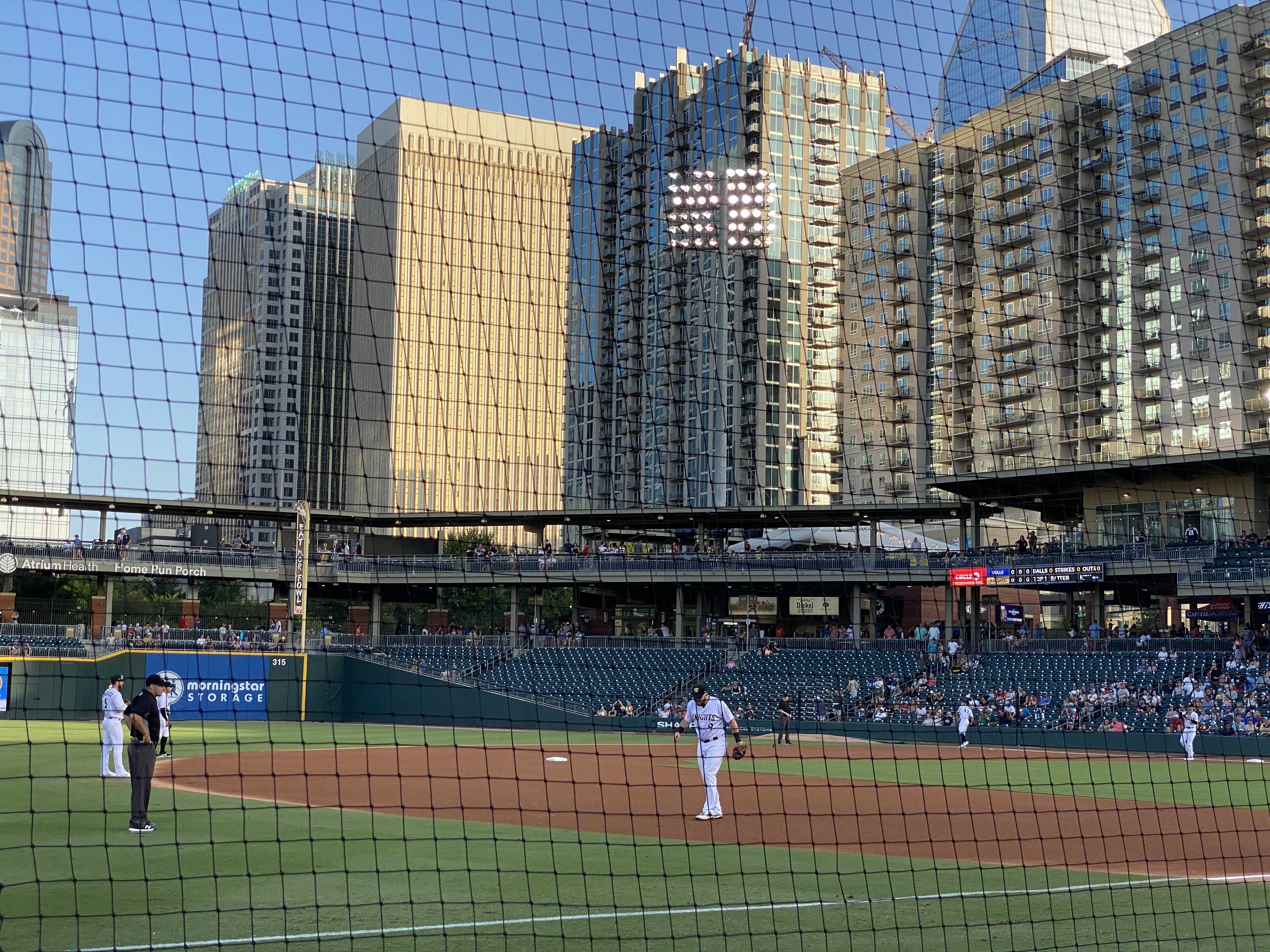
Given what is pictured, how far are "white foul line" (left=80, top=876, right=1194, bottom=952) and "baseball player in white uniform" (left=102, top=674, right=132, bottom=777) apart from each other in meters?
7.71

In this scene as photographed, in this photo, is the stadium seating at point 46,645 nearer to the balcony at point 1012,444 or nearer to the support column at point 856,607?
the support column at point 856,607

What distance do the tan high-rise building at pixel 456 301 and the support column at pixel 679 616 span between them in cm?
710

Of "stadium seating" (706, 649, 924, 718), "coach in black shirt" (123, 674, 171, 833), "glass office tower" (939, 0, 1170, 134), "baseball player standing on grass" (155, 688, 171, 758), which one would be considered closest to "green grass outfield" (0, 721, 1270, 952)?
"coach in black shirt" (123, 674, 171, 833)

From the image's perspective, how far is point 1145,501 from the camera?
4572 cm

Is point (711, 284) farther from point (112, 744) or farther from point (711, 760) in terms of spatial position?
point (112, 744)

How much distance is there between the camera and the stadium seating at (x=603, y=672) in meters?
36.4

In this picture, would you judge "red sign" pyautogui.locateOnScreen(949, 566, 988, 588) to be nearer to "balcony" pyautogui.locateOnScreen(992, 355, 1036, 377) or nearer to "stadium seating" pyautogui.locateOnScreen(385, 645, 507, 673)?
"stadium seating" pyautogui.locateOnScreen(385, 645, 507, 673)

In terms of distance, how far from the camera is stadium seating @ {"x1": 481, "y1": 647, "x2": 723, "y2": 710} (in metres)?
36.4

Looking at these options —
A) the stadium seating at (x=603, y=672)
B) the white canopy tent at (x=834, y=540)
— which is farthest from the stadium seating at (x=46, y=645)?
the white canopy tent at (x=834, y=540)

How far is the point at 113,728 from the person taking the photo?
53.2 feet

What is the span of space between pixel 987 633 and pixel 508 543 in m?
34.8

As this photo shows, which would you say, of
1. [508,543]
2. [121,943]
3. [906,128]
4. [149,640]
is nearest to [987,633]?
[149,640]

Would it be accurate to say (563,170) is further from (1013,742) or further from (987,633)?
(987,633)

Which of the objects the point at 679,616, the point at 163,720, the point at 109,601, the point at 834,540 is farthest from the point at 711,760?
the point at 109,601
